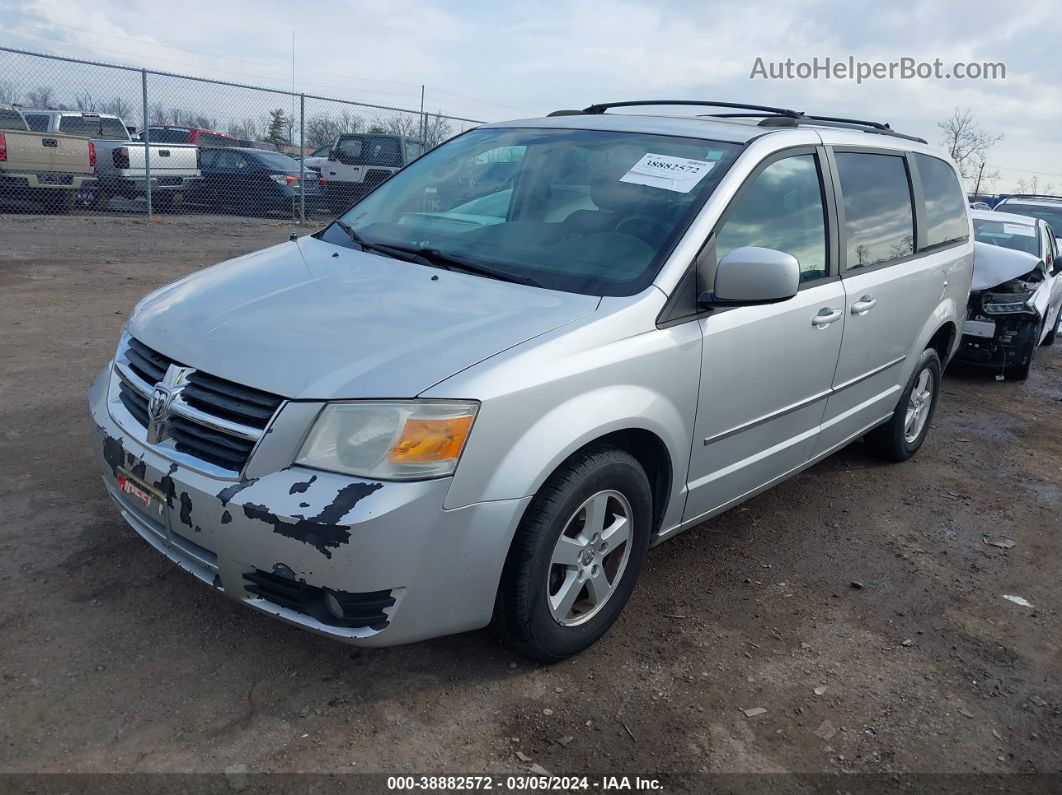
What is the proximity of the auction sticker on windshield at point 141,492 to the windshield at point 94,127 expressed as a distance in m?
16.0

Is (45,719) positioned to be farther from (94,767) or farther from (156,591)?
(156,591)

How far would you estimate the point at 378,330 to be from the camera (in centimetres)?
270

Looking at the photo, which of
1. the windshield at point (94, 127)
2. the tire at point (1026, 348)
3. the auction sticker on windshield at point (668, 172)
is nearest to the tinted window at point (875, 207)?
the auction sticker on windshield at point (668, 172)

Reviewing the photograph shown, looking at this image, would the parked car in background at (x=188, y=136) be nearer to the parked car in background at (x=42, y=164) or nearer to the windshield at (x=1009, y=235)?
the parked car in background at (x=42, y=164)

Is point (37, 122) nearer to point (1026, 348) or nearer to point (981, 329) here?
point (981, 329)

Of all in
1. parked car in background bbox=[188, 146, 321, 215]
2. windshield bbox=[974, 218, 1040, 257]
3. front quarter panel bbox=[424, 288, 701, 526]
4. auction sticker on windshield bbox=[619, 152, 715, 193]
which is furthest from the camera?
parked car in background bbox=[188, 146, 321, 215]

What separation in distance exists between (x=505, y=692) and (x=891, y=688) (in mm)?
1337

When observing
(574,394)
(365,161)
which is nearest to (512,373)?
(574,394)

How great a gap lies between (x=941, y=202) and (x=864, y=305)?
59.5 inches

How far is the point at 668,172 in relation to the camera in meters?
3.40

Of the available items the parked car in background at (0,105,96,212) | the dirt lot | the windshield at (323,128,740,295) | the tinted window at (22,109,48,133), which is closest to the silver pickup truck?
the tinted window at (22,109,48,133)

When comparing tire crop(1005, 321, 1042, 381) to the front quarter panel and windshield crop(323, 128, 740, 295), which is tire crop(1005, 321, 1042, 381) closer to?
windshield crop(323, 128, 740, 295)

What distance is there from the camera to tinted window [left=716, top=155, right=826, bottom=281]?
3354mm

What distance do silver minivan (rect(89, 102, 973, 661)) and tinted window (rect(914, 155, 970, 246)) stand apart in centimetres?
72
